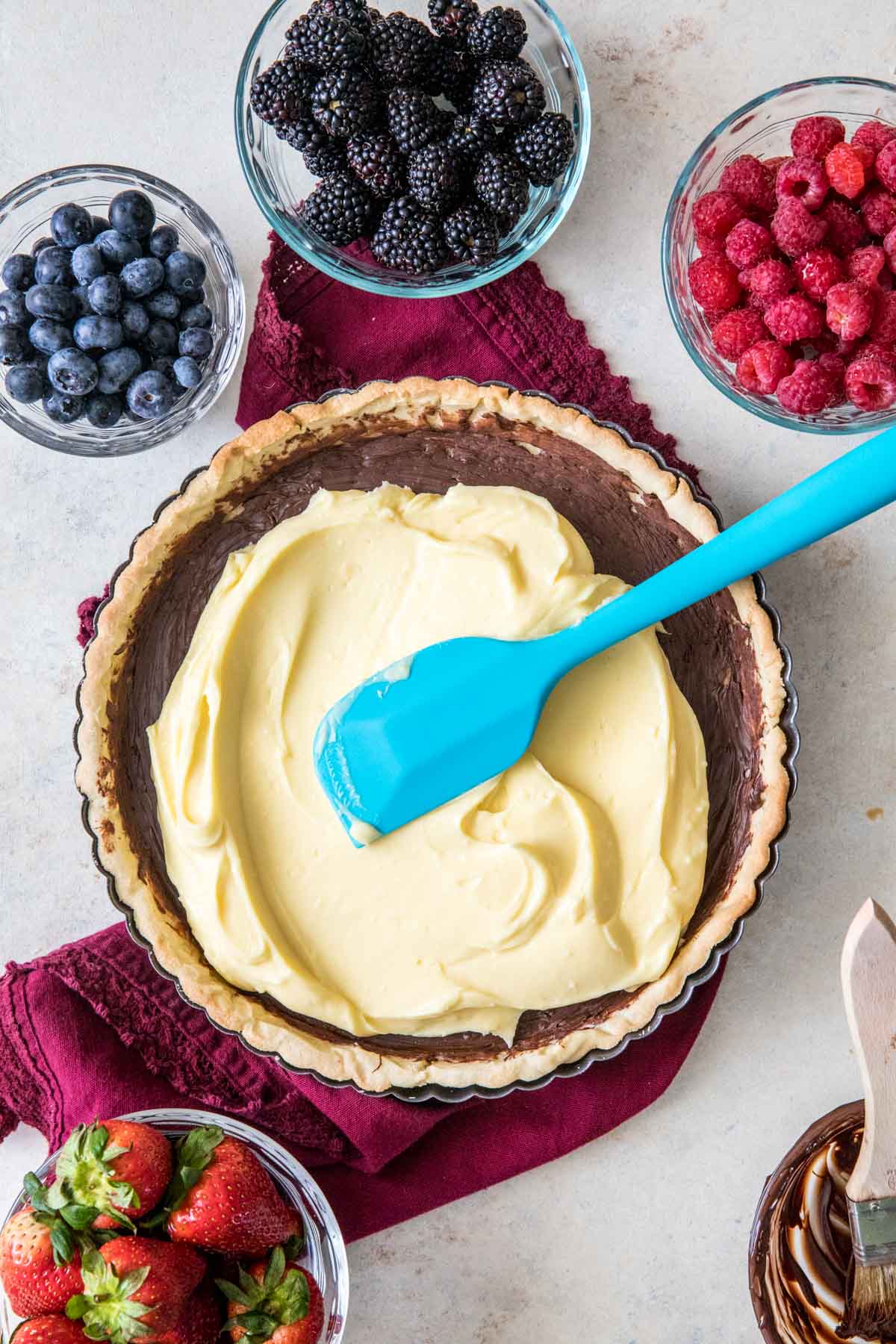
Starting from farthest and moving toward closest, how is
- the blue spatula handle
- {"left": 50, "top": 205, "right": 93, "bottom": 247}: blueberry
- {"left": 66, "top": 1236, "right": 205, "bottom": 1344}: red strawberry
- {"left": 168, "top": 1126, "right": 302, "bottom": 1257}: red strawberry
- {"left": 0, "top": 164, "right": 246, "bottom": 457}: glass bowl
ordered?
{"left": 0, "top": 164, "right": 246, "bottom": 457}: glass bowl
{"left": 50, "top": 205, "right": 93, "bottom": 247}: blueberry
{"left": 168, "top": 1126, "right": 302, "bottom": 1257}: red strawberry
{"left": 66, "top": 1236, "right": 205, "bottom": 1344}: red strawberry
the blue spatula handle

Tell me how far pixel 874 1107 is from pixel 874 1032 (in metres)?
0.15

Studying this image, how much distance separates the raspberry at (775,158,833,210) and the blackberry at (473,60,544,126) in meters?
0.50

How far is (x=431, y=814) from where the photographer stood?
6.98ft

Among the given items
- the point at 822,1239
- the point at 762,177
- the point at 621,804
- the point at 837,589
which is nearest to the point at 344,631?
the point at 621,804

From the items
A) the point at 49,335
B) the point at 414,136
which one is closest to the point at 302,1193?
the point at 49,335

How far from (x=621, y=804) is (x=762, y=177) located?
1275mm

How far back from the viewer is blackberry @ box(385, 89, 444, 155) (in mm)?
2209

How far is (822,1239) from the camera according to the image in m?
2.41

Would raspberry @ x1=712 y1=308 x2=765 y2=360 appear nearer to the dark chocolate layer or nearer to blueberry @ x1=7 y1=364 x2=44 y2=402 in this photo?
the dark chocolate layer

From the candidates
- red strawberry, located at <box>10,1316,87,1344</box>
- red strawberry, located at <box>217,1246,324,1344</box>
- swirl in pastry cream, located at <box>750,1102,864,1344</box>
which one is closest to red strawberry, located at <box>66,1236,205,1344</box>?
red strawberry, located at <box>10,1316,87,1344</box>

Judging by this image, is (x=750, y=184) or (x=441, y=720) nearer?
(x=441, y=720)

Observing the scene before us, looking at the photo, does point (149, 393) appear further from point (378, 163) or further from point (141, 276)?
point (378, 163)

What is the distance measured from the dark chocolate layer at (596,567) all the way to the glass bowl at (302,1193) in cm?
29

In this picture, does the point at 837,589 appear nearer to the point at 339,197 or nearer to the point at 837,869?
the point at 837,869
